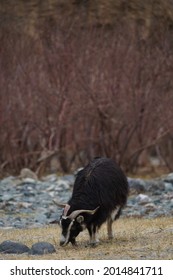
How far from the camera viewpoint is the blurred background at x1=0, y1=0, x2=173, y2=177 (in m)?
25.4

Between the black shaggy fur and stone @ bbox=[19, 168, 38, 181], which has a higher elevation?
the black shaggy fur

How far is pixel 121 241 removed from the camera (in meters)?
12.1

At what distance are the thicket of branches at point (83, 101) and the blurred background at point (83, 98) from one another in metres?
0.03

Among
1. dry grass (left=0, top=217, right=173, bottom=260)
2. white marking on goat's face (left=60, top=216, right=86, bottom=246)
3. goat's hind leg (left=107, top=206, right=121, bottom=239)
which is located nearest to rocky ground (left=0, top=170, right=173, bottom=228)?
dry grass (left=0, top=217, right=173, bottom=260)

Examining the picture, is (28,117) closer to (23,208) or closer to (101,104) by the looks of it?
(101,104)

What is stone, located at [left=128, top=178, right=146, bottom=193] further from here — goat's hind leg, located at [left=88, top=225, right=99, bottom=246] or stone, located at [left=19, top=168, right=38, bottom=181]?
goat's hind leg, located at [left=88, top=225, right=99, bottom=246]

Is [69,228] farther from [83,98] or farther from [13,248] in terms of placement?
[83,98]

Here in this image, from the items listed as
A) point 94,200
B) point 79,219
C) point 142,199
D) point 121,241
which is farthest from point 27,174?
point 79,219

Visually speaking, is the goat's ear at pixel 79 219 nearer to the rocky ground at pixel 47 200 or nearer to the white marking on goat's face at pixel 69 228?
the white marking on goat's face at pixel 69 228

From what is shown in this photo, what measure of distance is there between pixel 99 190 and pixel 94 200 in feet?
0.63

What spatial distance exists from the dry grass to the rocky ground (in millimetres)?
1059

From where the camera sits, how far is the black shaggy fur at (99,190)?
11.8m

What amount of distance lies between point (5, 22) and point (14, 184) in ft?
33.5

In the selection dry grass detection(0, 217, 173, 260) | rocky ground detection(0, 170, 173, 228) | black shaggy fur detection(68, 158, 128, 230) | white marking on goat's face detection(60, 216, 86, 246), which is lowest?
rocky ground detection(0, 170, 173, 228)
